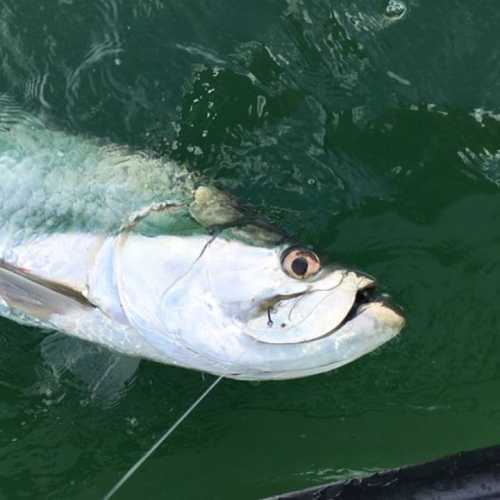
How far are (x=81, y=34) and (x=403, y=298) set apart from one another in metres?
A: 1.57

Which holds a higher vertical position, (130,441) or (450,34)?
(450,34)

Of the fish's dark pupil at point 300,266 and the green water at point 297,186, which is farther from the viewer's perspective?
the green water at point 297,186

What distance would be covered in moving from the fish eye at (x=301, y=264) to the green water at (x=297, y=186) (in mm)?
770

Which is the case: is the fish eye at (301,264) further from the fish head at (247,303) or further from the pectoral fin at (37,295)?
the pectoral fin at (37,295)

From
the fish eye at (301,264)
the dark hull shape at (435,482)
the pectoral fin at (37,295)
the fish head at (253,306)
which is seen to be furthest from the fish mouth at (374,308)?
the dark hull shape at (435,482)

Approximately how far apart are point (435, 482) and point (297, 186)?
3.97ft

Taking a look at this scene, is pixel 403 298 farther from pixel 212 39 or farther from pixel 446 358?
pixel 212 39

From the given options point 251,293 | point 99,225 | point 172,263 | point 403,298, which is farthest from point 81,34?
point 403,298

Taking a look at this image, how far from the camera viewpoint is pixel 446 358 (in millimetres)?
2914

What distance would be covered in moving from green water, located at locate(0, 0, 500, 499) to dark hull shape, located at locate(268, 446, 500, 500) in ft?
0.46

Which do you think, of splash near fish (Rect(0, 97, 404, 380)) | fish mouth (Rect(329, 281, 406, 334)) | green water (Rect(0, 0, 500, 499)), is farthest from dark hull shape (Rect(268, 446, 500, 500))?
fish mouth (Rect(329, 281, 406, 334))

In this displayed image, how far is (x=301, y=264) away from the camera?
1.99 m

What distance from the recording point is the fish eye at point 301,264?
1987 mm

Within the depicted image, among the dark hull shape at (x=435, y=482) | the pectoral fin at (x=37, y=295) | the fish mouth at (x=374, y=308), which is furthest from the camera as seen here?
the dark hull shape at (x=435, y=482)
